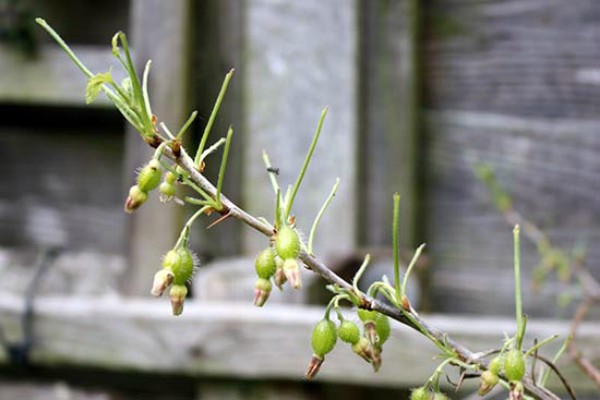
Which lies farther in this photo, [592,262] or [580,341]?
[592,262]

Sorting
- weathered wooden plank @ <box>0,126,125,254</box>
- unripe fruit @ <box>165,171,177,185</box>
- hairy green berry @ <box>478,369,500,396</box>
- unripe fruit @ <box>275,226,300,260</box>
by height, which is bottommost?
weathered wooden plank @ <box>0,126,125,254</box>

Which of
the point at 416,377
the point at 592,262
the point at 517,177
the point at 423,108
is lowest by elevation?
the point at 416,377

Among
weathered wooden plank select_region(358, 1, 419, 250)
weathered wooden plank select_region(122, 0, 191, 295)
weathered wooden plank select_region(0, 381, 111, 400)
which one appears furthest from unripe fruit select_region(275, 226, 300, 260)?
weathered wooden plank select_region(0, 381, 111, 400)

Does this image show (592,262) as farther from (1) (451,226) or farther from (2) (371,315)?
(2) (371,315)

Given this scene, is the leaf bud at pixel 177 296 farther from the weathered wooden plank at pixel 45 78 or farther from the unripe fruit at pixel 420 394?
the weathered wooden plank at pixel 45 78

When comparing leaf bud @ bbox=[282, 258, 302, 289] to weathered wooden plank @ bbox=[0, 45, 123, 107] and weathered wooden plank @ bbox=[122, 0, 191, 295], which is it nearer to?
weathered wooden plank @ bbox=[122, 0, 191, 295]

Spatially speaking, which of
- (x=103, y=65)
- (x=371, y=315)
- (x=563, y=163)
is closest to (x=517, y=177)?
(x=563, y=163)
